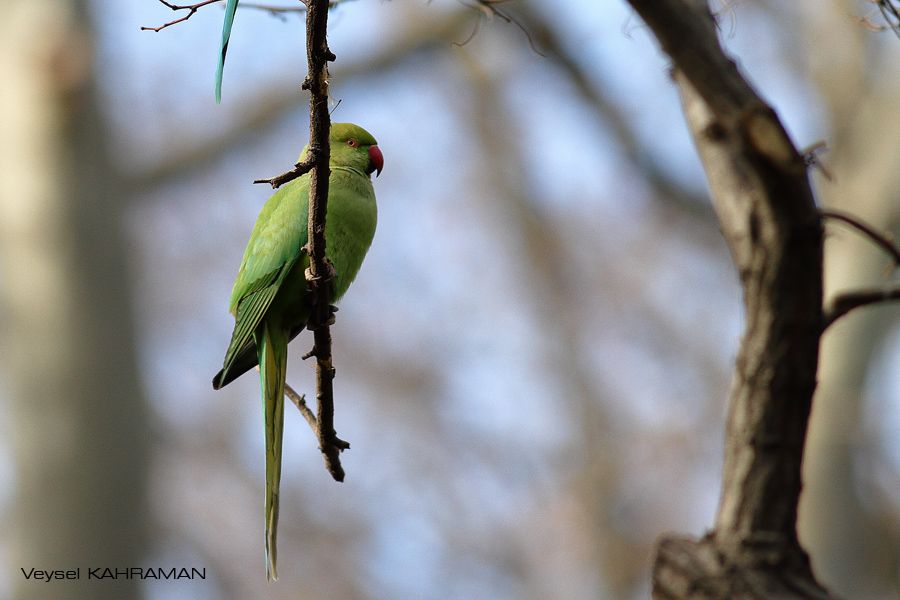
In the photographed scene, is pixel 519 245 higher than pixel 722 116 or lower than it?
lower

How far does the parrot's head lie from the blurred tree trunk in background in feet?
8.95

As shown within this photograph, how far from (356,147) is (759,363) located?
189cm

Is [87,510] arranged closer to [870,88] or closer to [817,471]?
[817,471]

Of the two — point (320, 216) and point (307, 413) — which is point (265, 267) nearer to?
point (307, 413)

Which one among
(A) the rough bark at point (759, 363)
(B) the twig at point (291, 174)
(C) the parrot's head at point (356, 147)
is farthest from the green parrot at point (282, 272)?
(A) the rough bark at point (759, 363)

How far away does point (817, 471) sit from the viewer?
6.46m

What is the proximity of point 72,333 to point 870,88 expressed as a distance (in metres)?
7.00

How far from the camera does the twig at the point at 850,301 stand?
179 centimetres

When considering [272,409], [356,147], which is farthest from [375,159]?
[272,409]

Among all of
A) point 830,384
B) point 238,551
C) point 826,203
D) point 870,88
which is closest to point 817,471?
point 830,384

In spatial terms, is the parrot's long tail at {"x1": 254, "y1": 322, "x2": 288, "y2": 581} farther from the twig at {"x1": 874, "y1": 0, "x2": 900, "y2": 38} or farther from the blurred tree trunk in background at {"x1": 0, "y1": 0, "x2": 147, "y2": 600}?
the blurred tree trunk in background at {"x1": 0, "y1": 0, "x2": 147, "y2": 600}

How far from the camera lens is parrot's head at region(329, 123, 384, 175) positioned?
3.28 meters

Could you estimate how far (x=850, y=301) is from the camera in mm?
1814

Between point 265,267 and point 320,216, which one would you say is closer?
point 320,216
